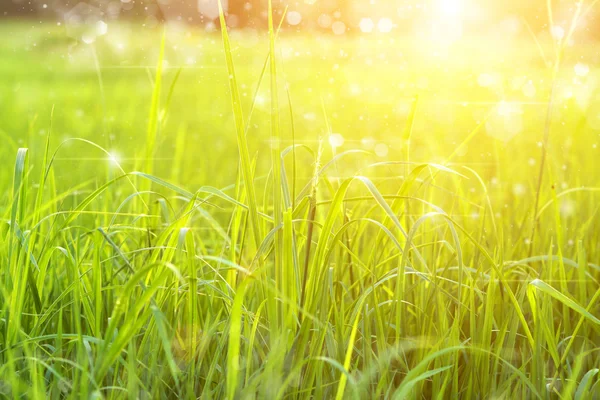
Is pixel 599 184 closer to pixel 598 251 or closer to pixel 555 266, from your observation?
pixel 598 251

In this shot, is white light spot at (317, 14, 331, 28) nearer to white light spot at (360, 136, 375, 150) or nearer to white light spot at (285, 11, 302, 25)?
→ white light spot at (360, 136, 375, 150)

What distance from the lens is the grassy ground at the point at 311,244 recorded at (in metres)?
0.71

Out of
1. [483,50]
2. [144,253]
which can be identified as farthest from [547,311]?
[483,50]

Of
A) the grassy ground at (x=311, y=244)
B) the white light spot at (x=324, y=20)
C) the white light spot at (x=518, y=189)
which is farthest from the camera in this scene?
the white light spot at (x=324, y=20)

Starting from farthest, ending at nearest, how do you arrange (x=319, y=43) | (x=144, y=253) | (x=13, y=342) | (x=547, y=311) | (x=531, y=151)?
1. (x=319, y=43)
2. (x=531, y=151)
3. (x=144, y=253)
4. (x=547, y=311)
5. (x=13, y=342)

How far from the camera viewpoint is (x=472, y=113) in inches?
115

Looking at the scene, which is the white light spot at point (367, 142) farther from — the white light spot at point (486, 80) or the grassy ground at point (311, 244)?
the white light spot at point (486, 80)

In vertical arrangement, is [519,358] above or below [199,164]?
below

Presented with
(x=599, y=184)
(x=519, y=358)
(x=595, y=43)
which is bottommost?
(x=519, y=358)

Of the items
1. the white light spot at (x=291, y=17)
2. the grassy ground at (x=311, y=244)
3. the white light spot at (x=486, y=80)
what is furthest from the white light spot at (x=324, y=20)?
the white light spot at (x=291, y=17)

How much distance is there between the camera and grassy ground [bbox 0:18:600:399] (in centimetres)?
71

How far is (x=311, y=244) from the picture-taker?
0.98 metres

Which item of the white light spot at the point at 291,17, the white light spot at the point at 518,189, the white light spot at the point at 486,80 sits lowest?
the white light spot at the point at 518,189

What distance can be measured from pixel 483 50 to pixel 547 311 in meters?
3.12
